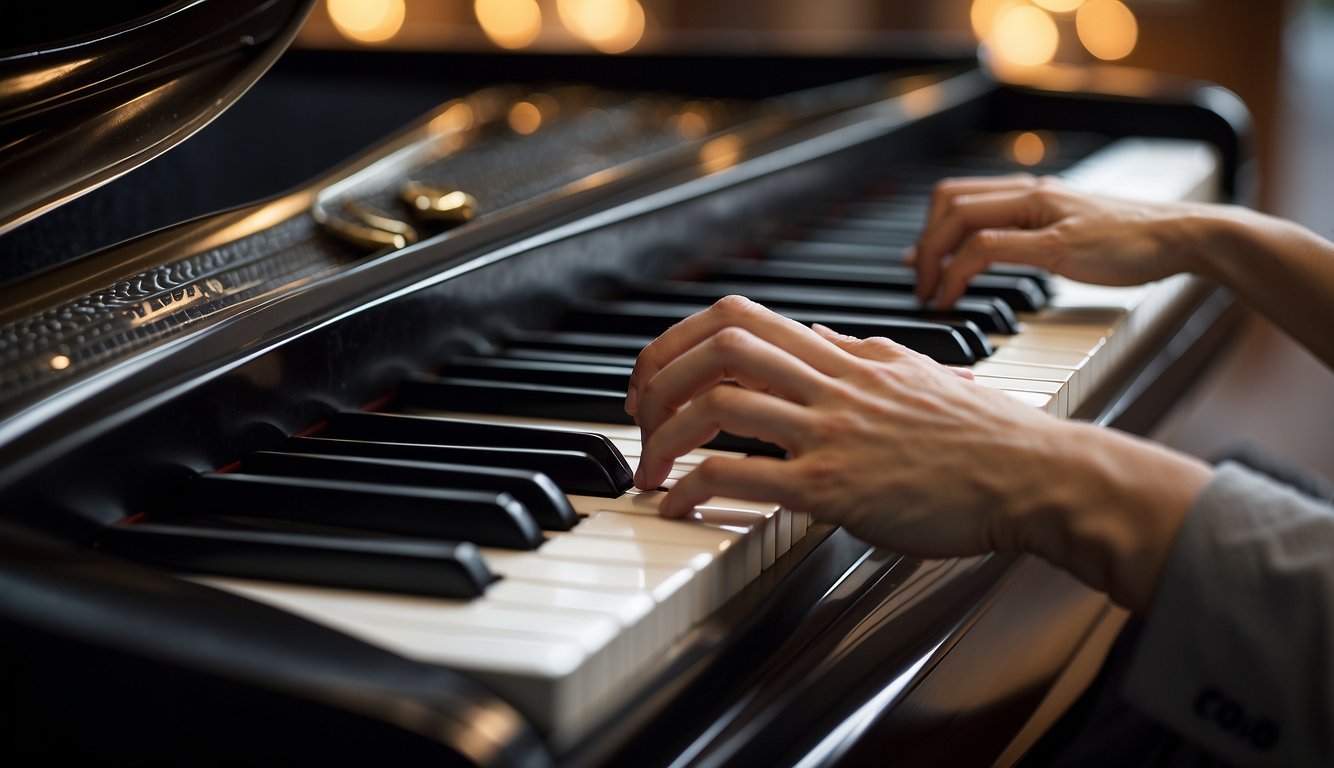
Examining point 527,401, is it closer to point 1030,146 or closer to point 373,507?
point 373,507

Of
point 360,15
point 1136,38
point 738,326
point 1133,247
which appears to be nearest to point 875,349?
point 738,326

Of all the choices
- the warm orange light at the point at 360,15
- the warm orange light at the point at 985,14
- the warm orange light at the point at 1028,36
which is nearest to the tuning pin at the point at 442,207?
Result: the warm orange light at the point at 360,15

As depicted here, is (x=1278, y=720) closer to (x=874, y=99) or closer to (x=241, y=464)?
(x=241, y=464)

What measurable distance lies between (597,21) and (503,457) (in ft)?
16.0

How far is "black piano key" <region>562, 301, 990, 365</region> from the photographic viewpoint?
1.36 meters

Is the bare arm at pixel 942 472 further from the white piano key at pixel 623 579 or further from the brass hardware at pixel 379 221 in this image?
the brass hardware at pixel 379 221

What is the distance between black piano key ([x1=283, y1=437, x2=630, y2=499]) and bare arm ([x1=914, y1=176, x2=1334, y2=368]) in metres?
0.69

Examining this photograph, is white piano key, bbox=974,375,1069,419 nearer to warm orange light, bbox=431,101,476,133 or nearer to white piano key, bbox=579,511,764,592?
white piano key, bbox=579,511,764,592

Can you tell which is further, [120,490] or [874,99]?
[874,99]

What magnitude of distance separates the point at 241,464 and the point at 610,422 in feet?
1.08

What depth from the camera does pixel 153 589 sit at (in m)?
0.73

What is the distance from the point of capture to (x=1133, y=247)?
1576 mm

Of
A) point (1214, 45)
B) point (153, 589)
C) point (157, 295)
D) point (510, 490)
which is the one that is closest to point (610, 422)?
point (510, 490)

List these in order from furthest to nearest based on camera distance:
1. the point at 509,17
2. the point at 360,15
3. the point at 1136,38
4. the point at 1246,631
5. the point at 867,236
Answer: the point at 509,17
the point at 1136,38
the point at 360,15
the point at 867,236
the point at 1246,631
